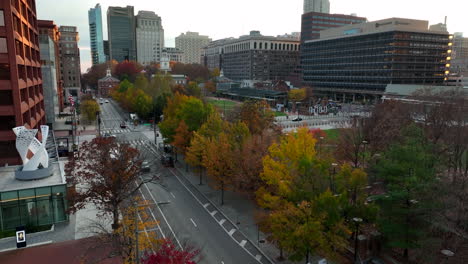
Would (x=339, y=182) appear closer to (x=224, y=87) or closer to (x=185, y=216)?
(x=185, y=216)

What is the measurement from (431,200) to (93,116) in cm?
7277

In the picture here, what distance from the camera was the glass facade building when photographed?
26781 mm

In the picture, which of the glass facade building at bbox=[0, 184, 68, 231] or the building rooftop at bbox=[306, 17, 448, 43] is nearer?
the glass facade building at bbox=[0, 184, 68, 231]

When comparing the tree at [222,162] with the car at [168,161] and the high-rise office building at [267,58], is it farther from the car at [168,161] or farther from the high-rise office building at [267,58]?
the high-rise office building at [267,58]

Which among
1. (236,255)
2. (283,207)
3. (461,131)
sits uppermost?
(461,131)

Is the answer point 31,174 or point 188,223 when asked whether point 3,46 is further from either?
point 188,223

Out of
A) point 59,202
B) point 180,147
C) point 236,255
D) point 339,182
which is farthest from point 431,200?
point 180,147

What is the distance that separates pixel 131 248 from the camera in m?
19.4

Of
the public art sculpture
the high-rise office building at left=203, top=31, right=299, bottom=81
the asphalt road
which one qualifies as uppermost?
the high-rise office building at left=203, top=31, right=299, bottom=81

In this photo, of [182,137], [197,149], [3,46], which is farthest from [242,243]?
[3,46]

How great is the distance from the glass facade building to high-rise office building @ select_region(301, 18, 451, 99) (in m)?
103

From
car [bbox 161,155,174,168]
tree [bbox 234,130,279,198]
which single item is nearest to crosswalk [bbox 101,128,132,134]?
car [bbox 161,155,174,168]

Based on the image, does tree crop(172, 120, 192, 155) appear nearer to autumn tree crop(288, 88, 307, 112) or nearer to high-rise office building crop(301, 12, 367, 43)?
autumn tree crop(288, 88, 307, 112)

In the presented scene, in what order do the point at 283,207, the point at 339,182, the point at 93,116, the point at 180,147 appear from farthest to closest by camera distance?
the point at 93,116 → the point at 180,147 → the point at 339,182 → the point at 283,207
